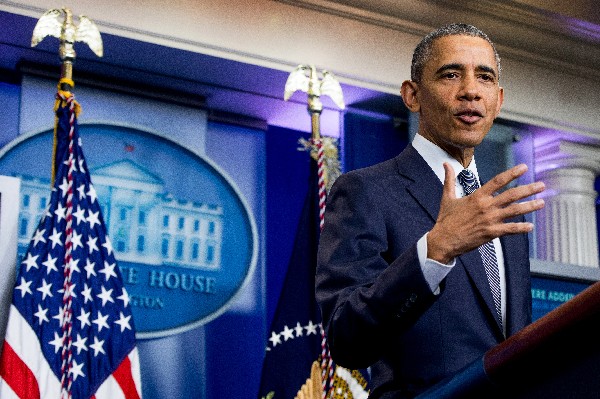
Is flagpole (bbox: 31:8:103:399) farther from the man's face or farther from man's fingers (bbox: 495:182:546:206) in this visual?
→ man's fingers (bbox: 495:182:546:206)

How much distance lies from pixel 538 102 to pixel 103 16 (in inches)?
101

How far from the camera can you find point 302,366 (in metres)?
4.29

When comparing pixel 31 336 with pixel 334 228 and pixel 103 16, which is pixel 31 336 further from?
pixel 334 228

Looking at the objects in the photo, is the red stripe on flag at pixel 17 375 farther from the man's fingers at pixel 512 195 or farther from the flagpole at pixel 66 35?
the man's fingers at pixel 512 195

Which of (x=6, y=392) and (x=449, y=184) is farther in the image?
(x=6, y=392)

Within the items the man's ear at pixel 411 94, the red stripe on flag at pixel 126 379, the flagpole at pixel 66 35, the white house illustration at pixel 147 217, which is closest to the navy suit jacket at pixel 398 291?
the man's ear at pixel 411 94

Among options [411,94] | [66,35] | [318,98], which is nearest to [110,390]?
[66,35]

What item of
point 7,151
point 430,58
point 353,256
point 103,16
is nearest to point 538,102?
point 103,16

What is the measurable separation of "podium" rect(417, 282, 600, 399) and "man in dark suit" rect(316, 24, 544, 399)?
0.75 feet

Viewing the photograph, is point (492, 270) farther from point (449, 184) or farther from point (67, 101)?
point (67, 101)

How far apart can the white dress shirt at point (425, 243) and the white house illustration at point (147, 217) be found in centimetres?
300

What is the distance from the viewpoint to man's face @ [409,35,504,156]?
1.68 meters

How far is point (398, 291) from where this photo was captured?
1326 millimetres

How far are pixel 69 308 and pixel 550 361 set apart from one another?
2.91 m
